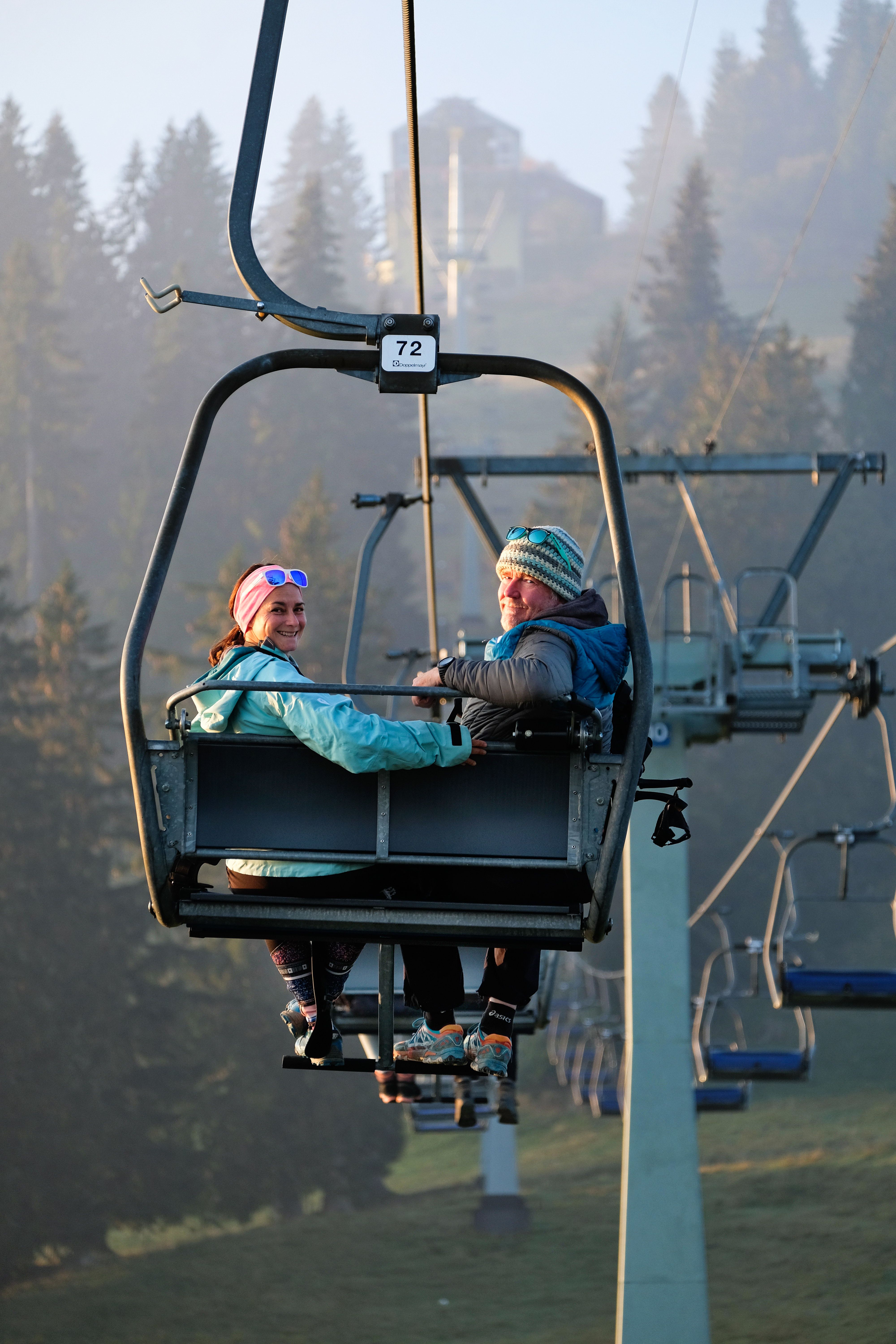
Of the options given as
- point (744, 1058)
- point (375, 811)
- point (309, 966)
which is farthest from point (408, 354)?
point (744, 1058)

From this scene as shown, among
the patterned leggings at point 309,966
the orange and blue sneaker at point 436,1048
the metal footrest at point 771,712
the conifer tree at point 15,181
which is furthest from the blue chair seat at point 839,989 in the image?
the conifer tree at point 15,181

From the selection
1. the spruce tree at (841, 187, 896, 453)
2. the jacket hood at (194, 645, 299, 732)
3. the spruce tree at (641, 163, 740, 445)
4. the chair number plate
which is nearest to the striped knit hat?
the chair number plate

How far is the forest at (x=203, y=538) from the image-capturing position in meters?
26.1

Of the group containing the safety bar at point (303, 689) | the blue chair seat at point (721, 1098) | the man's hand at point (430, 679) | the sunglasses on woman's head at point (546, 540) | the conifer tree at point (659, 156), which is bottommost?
the blue chair seat at point (721, 1098)

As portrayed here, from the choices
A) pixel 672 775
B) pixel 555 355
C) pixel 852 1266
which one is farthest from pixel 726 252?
pixel 672 775

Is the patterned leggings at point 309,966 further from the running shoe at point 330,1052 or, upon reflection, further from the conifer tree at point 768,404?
the conifer tree at point 768,404

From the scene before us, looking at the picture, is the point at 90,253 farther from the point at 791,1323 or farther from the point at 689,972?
the point at 689,972

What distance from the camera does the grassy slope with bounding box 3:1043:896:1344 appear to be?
67.7ft

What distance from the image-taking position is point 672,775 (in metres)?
11.7

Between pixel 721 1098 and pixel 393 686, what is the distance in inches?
440

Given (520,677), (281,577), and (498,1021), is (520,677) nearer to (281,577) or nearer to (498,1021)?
(281,577)

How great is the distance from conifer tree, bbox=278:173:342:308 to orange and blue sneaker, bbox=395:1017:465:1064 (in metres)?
44.7

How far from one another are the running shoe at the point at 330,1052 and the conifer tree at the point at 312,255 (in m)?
44.7

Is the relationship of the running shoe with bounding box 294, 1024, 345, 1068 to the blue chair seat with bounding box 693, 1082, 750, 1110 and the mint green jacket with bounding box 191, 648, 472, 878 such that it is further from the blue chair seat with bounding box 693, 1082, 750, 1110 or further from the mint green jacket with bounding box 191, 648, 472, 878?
the blue chair seat with bounding box 693, 1082, 750, 1110
